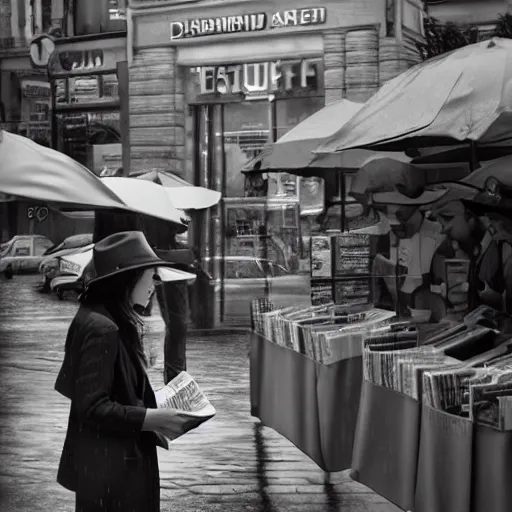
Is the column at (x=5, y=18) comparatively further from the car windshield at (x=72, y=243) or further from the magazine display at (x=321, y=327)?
the magazine display at (x=321, y=327)

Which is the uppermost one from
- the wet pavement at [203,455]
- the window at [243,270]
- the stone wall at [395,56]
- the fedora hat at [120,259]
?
the stone wall at [395,56]

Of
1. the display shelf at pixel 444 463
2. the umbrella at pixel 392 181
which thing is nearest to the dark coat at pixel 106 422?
the display shelf at pixel 444 463

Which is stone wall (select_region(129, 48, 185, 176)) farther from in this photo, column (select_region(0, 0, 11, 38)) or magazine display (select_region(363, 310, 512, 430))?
magazine display (select_region(363, 310, 512, 430))

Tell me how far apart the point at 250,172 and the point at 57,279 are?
126 inches

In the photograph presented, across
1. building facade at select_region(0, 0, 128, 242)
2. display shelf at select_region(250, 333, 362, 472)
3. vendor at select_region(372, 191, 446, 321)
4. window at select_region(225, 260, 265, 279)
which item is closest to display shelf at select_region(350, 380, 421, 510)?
display shelf at select_region(250, 333, 362, 472)

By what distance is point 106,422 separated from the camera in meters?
3.46

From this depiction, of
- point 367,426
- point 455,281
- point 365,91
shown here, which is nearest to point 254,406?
point 455,281

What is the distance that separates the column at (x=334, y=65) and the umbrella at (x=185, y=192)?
1456 mm


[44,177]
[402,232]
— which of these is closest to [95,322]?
[44,177]

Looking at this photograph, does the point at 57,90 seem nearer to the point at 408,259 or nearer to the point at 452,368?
the point at 408,259

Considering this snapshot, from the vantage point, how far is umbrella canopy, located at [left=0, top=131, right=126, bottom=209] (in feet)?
15.8

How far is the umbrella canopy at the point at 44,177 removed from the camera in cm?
481

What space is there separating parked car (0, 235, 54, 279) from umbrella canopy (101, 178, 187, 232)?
2084 millimetres

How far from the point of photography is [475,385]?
13.5 feet
